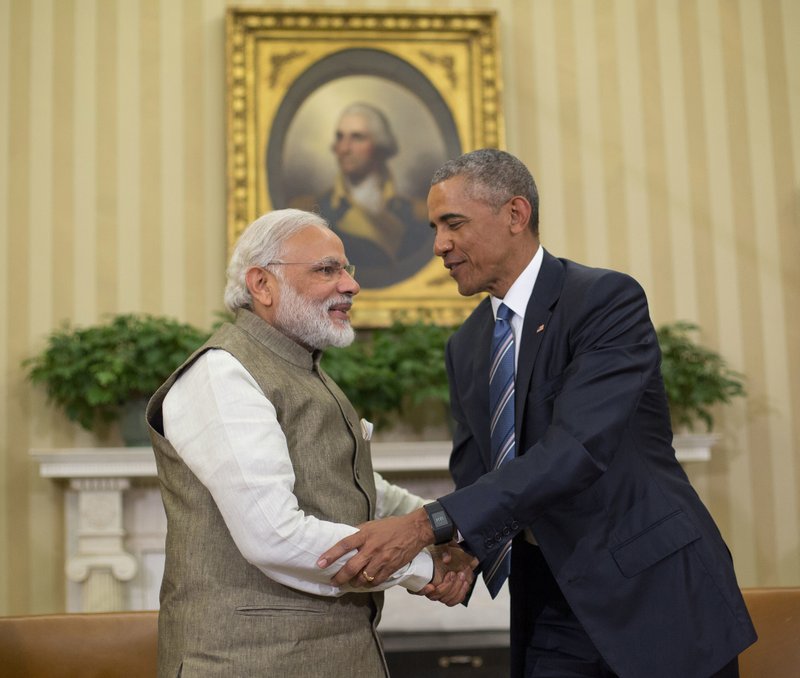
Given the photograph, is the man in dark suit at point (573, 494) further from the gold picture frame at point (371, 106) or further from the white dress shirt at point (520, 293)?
the gold picture frame at point (371, 106)

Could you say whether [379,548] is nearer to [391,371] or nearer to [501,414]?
[501,414]

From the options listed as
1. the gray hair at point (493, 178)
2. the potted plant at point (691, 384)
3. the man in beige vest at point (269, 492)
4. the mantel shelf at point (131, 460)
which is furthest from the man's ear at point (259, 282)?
the potted plant at point (691, 384)

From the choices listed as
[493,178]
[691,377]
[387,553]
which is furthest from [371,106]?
[387,553]

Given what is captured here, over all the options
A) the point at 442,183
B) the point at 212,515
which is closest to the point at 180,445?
the point at 212,515

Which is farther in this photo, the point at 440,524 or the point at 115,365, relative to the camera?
the point at 115,365

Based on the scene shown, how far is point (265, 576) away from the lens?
2.24 meters

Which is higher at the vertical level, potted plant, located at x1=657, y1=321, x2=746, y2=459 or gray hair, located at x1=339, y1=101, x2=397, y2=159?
gray hair, located at x1=339, y1=101, x2=397, y2=159

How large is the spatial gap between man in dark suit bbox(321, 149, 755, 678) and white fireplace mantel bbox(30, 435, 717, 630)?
207cm

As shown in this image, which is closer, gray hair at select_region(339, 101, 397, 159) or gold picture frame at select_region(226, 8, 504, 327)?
gold picture frame at select_region(226, 8, 504, 327)

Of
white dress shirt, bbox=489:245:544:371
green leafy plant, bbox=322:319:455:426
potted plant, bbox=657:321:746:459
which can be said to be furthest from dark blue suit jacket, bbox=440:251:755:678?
potted plant, bbox=657:321:746:459

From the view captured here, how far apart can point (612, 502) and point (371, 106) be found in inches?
135

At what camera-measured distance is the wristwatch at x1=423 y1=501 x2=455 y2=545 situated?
7.68 feet

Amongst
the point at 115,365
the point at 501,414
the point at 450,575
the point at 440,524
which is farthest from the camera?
the point at 115,365

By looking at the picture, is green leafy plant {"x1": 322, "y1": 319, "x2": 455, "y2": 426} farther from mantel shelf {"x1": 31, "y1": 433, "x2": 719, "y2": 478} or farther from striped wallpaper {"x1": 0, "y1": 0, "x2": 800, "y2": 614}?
striped wallpaper {"x1": 0, "y1": 0, "x2": 800, "y2": 614}
